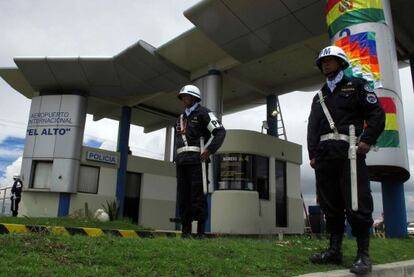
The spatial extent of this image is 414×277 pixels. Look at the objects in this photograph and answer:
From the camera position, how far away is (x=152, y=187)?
24250mm

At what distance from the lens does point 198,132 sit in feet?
19.4

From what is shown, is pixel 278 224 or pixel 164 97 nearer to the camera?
pixel 278 224

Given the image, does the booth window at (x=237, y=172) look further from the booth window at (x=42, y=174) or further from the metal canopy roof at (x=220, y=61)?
the booth window at (x=42, y=174)

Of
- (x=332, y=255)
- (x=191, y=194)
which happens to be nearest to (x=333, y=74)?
(x=332, y=255)

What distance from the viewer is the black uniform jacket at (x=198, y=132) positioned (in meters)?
5.72

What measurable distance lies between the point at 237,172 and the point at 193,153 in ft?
31.9

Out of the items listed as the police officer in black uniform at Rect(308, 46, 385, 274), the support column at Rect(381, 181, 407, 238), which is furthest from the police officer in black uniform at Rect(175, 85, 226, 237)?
the support column at Rect(381, 181, 407, 238)

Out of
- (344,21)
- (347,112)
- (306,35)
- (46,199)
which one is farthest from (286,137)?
(347,112)

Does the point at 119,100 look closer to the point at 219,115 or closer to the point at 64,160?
the point at 64,160

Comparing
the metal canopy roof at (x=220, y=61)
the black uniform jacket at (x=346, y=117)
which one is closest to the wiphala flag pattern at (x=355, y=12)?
the metal canopy roof at (x=220, y=61)

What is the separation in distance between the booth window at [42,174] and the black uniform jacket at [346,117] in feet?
58.7

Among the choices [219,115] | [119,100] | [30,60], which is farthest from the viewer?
[119,100]

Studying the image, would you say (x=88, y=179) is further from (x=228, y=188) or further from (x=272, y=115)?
(x=272, y=115)

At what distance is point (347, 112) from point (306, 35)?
34.8ft
